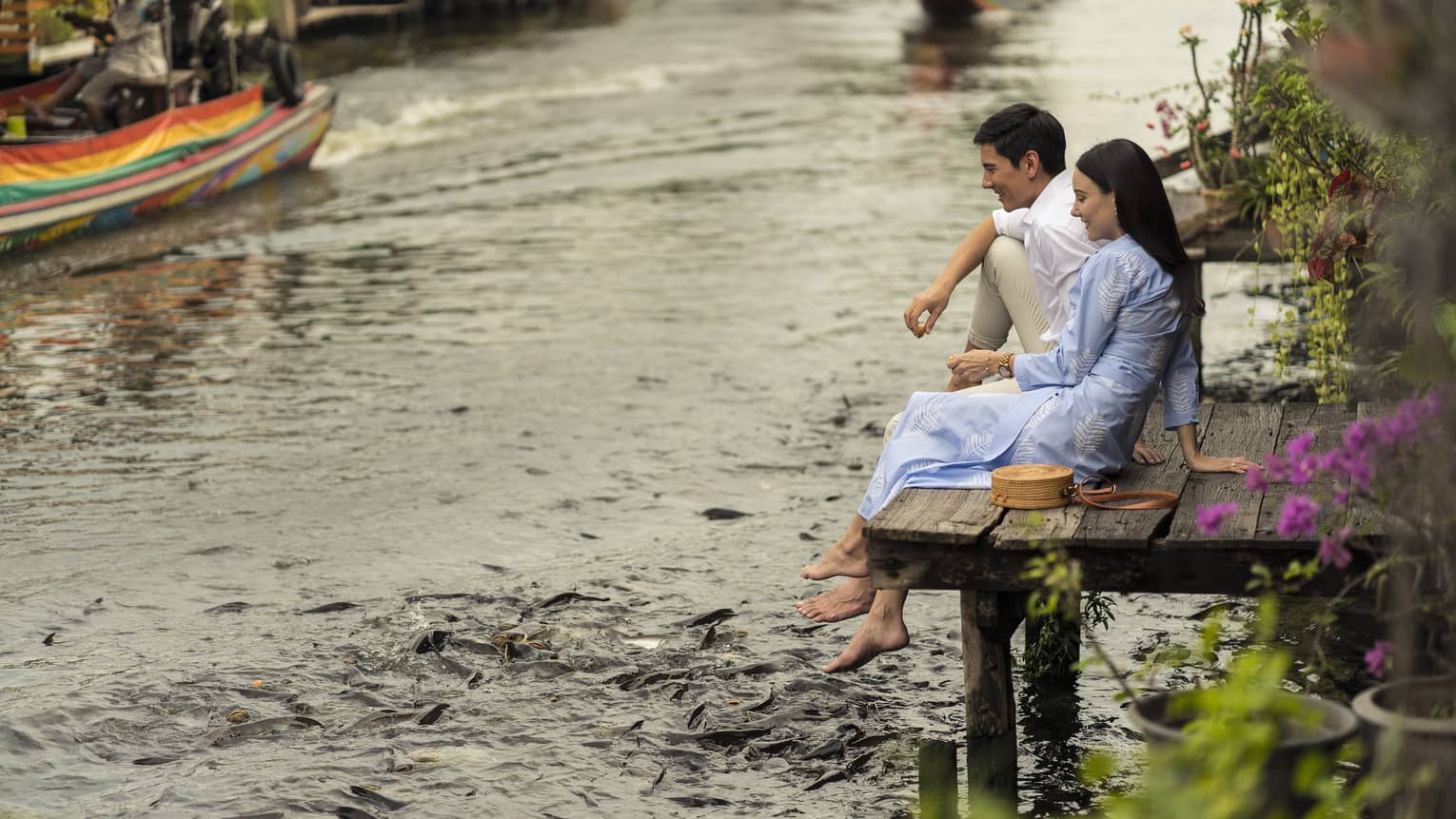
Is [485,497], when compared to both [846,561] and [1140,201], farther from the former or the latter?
[1140,201]

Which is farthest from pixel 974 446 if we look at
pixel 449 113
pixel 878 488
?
pixel 449 113

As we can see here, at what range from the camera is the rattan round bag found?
4.91 m

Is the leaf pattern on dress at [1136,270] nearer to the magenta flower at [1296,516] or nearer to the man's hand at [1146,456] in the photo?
the man's hand at [1146,456]

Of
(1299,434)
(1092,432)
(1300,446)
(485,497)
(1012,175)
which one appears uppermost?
(1012,175)

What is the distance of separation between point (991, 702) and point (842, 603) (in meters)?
1.05

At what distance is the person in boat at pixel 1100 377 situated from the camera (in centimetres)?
522

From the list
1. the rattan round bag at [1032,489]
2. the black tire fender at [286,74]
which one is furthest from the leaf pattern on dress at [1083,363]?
the black tire fender at [286,74]

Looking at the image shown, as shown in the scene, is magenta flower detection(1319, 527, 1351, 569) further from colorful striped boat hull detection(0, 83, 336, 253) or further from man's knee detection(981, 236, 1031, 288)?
colorful striped boat hull detection(0, 83, 336, 253)

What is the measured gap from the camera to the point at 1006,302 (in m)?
6.14

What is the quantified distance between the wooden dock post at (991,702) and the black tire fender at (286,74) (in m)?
18.0

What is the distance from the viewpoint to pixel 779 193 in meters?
18.6

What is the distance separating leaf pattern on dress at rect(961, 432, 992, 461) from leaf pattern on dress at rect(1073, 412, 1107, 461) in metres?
0.26

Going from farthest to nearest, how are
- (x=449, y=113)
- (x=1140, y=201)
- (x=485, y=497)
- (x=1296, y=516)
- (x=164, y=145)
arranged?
(x=449, y=113) → (x=164, y=145) → (x=485, y=497) → (x=1140, y=201) → (x=1296, y=516)

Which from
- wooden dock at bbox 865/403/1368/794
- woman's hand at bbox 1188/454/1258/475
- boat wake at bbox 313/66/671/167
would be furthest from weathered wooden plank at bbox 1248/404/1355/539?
boat wake at bbox 313/66/671/167
